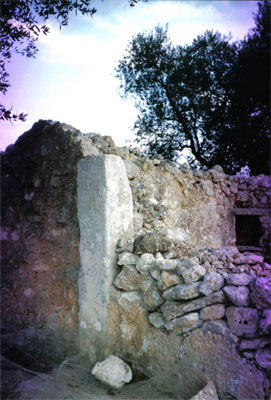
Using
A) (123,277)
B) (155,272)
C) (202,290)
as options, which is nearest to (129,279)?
(123,277)

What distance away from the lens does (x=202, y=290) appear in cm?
271

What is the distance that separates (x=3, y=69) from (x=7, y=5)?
1.99ft

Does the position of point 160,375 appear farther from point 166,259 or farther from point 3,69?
point 3,69

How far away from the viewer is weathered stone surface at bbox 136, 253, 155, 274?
315 cm

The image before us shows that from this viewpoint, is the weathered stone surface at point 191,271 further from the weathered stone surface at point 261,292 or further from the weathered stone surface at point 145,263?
the weathered stone surface at point 261,292

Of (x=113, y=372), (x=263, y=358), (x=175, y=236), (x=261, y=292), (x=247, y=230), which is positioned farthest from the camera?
(x=247, y=230)

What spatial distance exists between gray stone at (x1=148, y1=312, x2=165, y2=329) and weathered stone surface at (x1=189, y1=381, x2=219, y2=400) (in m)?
0.62

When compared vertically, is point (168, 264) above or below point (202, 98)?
below

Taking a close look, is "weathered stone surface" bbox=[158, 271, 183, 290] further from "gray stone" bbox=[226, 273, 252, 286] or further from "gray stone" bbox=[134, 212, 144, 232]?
"gray stone" bbox=[134, 212, 144, 232]

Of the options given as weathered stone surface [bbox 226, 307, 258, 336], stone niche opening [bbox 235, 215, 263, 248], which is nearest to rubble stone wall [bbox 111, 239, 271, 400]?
weathered stone surface [bbox 226, 307, 258, 336]

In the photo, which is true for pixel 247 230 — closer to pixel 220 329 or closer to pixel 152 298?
pixel 152 298

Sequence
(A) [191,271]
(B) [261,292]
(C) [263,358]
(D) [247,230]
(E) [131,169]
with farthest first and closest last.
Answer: (D) [247,230]
(E) [131,169]
(A) [191,271]
(B) [261,292]
(C) [263,358]

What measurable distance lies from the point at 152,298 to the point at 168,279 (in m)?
0.25

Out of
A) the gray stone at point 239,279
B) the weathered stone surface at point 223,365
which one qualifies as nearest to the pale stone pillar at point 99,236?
the weathered stone surface at point 223,365
